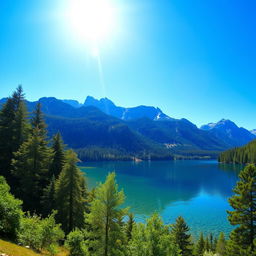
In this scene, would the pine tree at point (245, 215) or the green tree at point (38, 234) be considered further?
the pine tree at point (245, 215)

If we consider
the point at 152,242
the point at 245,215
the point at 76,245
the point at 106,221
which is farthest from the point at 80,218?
the point at 245,215

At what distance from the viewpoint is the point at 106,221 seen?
62.3ft

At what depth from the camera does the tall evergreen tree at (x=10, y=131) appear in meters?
38.2

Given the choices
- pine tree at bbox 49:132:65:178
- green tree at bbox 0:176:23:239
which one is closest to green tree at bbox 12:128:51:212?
pine tree at bbox 49:132:65:178

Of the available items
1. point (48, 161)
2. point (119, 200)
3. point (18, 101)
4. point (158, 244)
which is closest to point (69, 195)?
point (48, 161)

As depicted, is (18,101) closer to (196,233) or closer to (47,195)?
(47,195)

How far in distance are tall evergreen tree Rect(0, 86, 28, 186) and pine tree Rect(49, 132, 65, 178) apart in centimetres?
614

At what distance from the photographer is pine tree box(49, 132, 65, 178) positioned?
40.2m

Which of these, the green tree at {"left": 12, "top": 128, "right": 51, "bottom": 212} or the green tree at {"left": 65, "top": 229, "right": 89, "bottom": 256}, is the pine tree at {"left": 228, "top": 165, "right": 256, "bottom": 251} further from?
the green tree at {"left": 12, "top": 128, "right": 51, "bottom": 212}

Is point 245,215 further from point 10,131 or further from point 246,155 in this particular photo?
point 246,155

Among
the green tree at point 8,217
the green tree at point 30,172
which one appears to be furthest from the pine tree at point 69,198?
the green tree at point 8,217

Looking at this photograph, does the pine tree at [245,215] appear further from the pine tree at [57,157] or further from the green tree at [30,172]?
the pine tree at [57,157]

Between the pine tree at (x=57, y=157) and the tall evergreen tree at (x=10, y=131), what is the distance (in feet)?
20.1

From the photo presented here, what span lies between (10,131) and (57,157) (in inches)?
408
